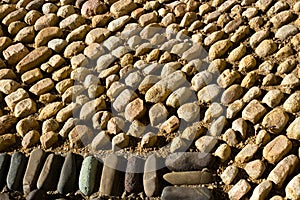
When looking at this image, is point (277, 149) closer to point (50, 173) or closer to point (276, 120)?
point (276, 120)

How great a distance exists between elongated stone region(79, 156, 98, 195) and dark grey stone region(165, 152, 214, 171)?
0.23 meters

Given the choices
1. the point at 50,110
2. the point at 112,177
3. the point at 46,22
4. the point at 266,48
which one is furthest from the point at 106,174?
the point at 46,22

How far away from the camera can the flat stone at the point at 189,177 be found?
163 centimetres

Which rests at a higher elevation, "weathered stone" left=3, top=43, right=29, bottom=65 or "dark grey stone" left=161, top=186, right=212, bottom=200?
"weathered stone" left=3, top=43, right=29, bottom=65

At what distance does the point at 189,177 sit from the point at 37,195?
46cm

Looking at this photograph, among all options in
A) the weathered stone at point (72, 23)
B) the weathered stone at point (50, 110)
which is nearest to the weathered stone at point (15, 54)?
the weathered stone at point (72, 23)

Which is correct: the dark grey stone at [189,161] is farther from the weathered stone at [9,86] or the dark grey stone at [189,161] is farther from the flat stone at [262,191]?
the weathered stone at [9,86]

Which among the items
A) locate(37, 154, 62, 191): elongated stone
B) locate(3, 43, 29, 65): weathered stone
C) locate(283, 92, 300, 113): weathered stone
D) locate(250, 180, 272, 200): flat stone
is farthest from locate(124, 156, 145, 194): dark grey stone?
locate(3, 43, 29, 65): weathered stone

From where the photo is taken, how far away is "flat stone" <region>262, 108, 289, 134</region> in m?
1.67

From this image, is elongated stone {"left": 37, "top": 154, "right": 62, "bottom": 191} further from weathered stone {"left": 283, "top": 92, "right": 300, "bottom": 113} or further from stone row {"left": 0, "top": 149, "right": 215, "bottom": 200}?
weathered stone {"left": 283, "top": 92, "right": 300, "bottom": 113}

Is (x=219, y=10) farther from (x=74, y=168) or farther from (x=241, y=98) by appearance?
(x=74, y=168)

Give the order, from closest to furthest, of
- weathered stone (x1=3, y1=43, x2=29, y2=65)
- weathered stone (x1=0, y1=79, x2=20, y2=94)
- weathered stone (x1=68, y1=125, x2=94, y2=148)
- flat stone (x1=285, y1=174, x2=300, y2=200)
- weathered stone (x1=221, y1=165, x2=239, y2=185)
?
1. flat stone (x1=285, y1=174, x2=300, y2=200)
2. weathered stone (x1=221, y1=165, x2=239, y2=185)
3. weathered stone (x1=68, y1=125, x2=94, y2=148)
4. weathered stone (x1=0, y1=79, x2=20, y2=94)
5. weathered stone (x1=3, y1=43, x2=29, y2=65)

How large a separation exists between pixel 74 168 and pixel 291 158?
66 cm

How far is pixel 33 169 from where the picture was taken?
1.76 meters
